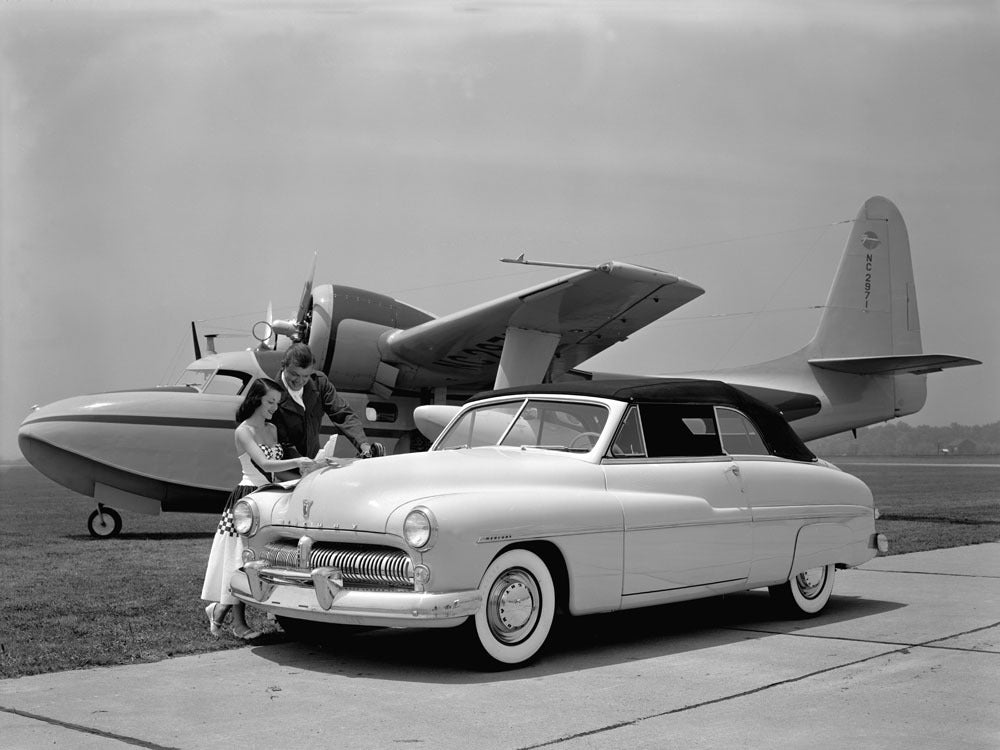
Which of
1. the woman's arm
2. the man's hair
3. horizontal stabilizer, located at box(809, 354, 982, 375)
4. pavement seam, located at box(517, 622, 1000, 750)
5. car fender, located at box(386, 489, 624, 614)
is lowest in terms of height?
pavement seam, located at box(517, 622, 1000, 750)

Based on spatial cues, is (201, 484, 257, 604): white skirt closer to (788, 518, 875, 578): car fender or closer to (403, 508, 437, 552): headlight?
(403, 508, 437, 552): headlight

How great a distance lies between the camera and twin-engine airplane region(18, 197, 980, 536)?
14.3 meters

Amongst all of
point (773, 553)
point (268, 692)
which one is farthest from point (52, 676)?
point (773, 553)

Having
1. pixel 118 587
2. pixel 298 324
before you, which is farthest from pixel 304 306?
pixel 118 587

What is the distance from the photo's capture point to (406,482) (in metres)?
5.33

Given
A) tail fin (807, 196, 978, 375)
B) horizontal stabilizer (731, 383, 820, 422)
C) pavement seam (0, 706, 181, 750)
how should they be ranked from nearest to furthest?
pavement seam (0, 706, 181, 750) → horizontal stabilizer (731, 383, 820, 422) → tail fin (807, 196, 978, 375)

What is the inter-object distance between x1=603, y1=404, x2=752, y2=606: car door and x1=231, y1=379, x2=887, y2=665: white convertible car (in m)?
0.01

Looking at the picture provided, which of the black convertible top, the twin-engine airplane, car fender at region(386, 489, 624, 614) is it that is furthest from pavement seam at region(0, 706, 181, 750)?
the twin-engine airplane

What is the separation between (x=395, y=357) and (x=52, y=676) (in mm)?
11030

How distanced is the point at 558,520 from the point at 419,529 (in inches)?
30.5

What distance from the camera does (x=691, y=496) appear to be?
6.08m

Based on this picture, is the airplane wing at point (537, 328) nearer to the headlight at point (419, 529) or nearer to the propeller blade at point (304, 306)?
the propeller blade at point (304, 306)

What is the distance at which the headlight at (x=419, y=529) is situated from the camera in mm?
4902

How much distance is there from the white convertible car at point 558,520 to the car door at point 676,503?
0.03ft
